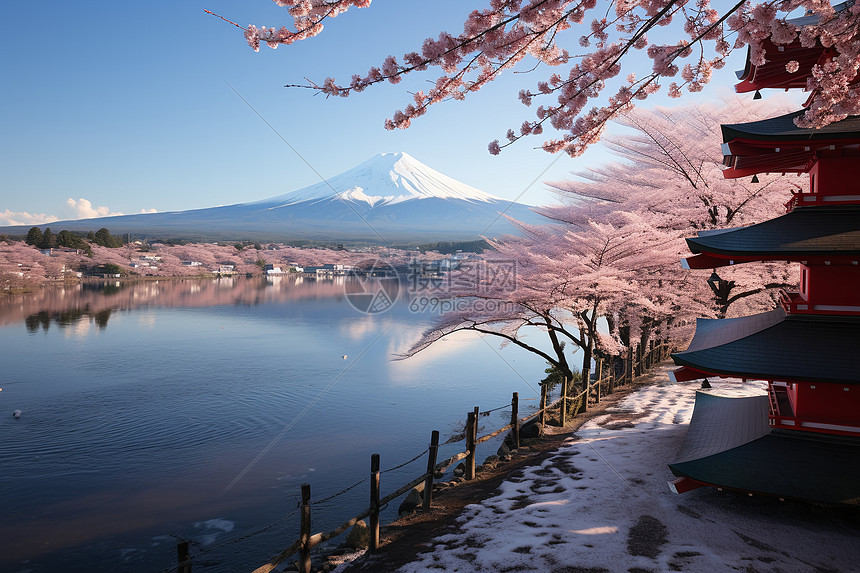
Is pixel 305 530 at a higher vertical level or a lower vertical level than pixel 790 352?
lower

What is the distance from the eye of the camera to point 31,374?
659 inches

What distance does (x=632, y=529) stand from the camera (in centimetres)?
481

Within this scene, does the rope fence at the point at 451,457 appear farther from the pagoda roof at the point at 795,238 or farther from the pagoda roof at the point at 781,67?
the pagoda roof at the point at 781,67

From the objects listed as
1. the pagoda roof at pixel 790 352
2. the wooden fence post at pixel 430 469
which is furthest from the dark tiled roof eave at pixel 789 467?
the wooden fence post at pixel 430 469

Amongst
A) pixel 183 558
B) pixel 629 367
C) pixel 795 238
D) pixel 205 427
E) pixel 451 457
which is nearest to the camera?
pixel 183 558

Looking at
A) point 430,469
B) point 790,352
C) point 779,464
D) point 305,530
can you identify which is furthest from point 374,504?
point 790,352

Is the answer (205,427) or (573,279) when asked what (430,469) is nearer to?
(573,279)

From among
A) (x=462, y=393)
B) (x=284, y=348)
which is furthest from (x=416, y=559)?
(x=284, y=348)

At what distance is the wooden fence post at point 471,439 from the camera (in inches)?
278

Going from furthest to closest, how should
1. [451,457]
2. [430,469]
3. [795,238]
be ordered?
[451,457] < [430,469] < [795,238]

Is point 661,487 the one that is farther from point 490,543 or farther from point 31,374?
point 31,374

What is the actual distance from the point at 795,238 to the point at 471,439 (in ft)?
15.1

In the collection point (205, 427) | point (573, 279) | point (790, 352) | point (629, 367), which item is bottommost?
point (205, 427)

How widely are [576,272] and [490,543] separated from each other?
248 inches
